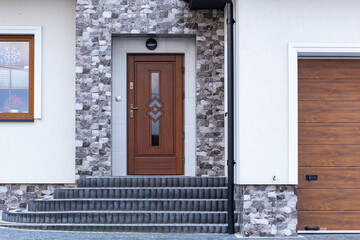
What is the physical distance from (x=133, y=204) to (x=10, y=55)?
3.49 meters

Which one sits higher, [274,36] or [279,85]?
[274,36]

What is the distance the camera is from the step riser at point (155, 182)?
8375 millimetres

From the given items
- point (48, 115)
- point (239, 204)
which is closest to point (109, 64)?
point (48, 115)

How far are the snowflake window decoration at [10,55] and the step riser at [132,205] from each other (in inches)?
106

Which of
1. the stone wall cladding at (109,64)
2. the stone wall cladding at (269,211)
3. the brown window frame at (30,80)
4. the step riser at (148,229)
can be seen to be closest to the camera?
the stone wall cladding at (269,211)

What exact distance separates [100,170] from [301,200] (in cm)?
325

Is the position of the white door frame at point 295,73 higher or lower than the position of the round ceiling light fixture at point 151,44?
lower

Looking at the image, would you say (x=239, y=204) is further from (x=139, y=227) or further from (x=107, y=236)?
(x=107, y=236)

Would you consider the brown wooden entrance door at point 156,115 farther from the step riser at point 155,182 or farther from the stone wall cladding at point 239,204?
the stone wall cladding at point 239,204

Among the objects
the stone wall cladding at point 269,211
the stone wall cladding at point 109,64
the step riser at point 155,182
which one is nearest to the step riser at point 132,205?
the step riser at point 155,182

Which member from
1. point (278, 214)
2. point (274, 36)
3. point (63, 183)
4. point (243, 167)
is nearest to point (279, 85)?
point (274, 36)

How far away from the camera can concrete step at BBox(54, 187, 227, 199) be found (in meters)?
8.12

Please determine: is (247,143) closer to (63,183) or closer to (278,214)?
(278,214)

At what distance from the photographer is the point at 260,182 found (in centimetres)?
736
